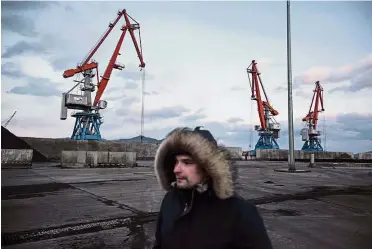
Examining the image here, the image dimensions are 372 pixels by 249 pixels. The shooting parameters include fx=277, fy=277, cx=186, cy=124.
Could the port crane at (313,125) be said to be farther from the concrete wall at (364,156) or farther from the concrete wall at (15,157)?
the concrete wall at (15,157)

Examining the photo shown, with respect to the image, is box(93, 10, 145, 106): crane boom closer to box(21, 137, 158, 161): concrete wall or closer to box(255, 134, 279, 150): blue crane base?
box(21, 137, 158, 161): concrete wall

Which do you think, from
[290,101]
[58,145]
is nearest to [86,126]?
[58,145]

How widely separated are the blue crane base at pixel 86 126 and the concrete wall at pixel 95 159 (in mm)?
26525

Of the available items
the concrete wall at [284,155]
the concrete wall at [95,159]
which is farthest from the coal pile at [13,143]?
the concrete wall at [284,155]

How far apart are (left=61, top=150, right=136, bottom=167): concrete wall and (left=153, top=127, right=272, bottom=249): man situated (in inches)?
620

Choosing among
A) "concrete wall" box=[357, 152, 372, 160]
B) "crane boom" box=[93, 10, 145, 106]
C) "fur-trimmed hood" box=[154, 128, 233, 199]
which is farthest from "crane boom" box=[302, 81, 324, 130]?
"fur-trimmed hood" box=[154, 128, 233, 199]

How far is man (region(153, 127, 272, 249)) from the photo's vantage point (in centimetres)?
154

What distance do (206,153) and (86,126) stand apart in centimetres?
4325

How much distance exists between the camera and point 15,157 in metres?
15.9

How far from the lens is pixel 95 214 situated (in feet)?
15.9

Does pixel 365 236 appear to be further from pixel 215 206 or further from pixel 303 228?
pixel 215 206

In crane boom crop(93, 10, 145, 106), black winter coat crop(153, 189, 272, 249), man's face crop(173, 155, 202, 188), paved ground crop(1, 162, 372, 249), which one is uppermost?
crane boom crop(93, 10, 145, 106)

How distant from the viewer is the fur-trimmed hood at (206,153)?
1.65 meters

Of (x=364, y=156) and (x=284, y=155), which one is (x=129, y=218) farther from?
(x=364, y=156)
